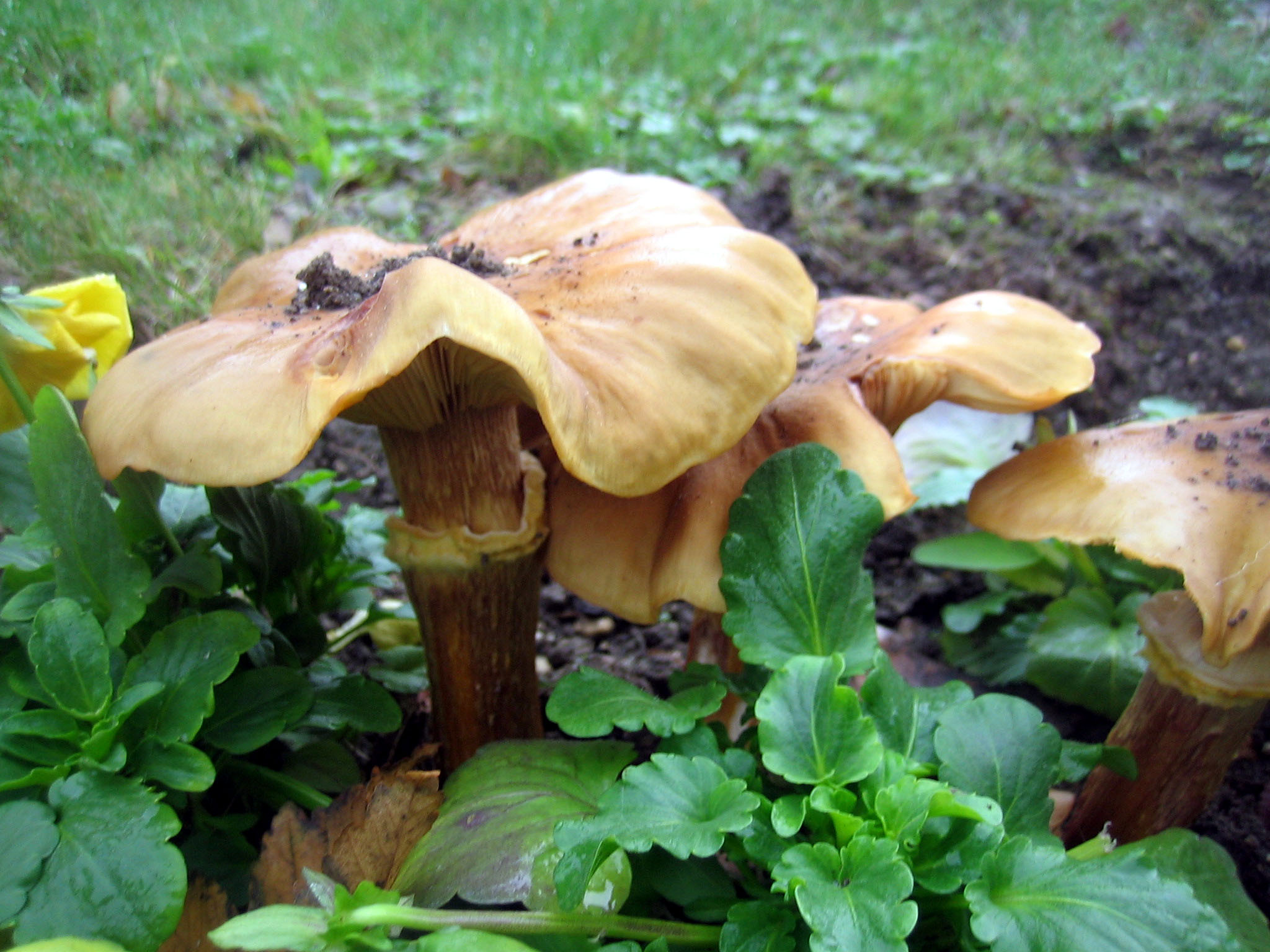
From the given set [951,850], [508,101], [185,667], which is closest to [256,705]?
[185,667]

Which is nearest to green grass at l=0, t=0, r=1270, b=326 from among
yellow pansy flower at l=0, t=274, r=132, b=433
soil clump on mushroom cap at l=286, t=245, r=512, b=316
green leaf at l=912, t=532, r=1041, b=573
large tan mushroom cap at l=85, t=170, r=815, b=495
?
yellow pansy flower at l=0, t=274, r=132, b=433

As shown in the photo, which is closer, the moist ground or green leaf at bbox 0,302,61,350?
green leaf at bbox 0,302,61,350

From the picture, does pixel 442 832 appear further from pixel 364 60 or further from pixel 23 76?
pixel 364 60

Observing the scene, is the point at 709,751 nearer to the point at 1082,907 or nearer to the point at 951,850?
the point at 951,850

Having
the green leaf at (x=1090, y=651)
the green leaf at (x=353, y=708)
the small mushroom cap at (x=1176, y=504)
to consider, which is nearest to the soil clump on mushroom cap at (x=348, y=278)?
the green leaf at (x=353, y=708)

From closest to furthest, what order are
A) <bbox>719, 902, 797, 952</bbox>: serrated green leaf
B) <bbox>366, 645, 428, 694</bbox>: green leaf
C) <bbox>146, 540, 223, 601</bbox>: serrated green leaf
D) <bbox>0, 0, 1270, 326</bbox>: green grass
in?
<bbox>719, 902, 797, 952</bbox>: serrated green leaf → <bbox>146, 540, 223, 601</bbox>: serrated green leaf → <bbox>366, 645, 428, 694</bbox>: green leaf → <bbox>0, 0, 1270, 326</bbox>: green grass

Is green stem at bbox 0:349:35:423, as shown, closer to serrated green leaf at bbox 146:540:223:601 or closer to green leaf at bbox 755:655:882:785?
serrated green leaf at bbox 146:540:223:601

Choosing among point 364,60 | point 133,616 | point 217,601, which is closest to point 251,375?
point 133,616
